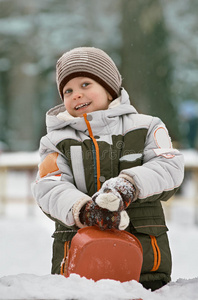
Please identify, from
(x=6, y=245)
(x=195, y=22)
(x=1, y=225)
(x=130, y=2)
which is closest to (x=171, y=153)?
(x=6, y=245)

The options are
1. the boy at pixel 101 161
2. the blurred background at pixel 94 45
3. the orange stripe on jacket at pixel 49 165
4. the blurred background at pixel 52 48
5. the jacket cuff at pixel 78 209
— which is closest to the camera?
the jacket cuff at pixel 78 209

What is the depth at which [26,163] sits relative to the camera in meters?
7.29

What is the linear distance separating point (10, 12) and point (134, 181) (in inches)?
601

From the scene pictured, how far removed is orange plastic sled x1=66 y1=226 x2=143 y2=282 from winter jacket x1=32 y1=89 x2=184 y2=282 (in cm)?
22

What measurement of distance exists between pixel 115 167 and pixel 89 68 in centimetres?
43

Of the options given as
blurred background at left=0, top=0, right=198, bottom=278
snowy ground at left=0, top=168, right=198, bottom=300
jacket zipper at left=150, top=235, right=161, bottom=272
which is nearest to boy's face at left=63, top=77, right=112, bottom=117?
jacket zipper at left=150, top=235, right=161, bottom=272

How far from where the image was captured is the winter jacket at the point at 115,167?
1639mm

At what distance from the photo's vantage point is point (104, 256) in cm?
134

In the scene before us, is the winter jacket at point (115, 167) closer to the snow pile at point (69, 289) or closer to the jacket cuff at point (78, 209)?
the jacket cuff at point (78, 209)

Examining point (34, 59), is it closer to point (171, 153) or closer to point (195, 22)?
point (195, 22)

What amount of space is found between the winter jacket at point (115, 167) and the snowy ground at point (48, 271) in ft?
0.66

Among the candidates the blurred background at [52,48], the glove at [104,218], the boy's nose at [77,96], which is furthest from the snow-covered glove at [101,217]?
the blurred background at [52,48]

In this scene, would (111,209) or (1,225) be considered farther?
(1,225)

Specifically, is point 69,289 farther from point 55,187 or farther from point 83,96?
point 83,96
